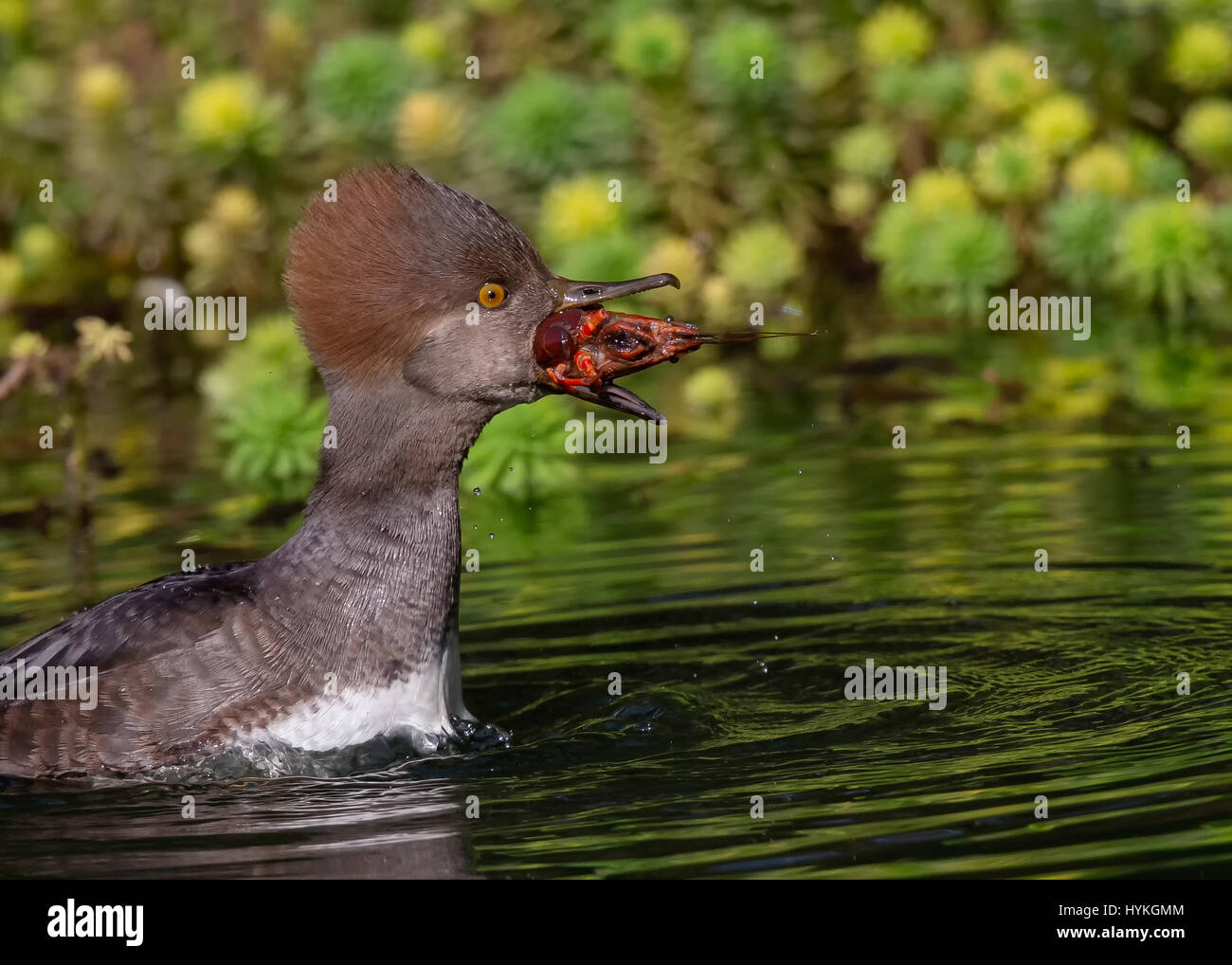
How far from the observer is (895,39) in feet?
45.1

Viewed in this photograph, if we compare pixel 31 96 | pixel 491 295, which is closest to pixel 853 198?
pixel 31 96

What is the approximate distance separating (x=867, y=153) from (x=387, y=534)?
26.8 ft

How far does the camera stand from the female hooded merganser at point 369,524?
572 centimetres

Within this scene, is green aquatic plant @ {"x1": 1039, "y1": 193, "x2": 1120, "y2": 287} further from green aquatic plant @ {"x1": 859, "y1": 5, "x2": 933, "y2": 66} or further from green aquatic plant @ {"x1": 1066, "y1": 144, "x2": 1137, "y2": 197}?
green aquatic plant @ {"x1": 859, "y1": 5, "x2": 933, "y2": 66}

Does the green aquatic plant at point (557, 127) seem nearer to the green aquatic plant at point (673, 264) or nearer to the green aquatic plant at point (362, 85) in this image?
the green aquatic plant at point (362, 85)

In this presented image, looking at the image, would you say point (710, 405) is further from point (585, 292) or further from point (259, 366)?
point (585, 292)

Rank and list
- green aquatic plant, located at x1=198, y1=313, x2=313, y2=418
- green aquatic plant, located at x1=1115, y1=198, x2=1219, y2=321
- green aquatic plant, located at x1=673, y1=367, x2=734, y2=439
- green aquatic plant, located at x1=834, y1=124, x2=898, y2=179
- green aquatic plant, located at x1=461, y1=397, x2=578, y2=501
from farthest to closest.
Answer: green aquatic plant, located at x1=834, y1=124, x2=898, y2=179 → green aquatic plant, located at x1=1115, y1=198, x2=1219, y2=321 → green aquatic plant, located at x1=198, y1=313, x2=313, y2=418 → green aquatic plant, located at x1=673, y1=367, x2=734, y2=439 → green aquatic plant, located at x1=461, y1=397, x2=578, y2=501

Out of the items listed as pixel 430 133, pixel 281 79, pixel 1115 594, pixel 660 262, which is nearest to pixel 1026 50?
pixel 660 262

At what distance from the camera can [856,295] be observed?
14.2 metres

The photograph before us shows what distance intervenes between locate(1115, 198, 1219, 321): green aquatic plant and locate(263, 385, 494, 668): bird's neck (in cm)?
718

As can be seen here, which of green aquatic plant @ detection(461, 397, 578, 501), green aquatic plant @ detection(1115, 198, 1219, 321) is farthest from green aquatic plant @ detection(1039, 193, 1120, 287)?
green aquatic plant @ detection(461, 397, 578, 501)

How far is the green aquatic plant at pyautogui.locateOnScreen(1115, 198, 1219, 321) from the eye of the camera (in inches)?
471

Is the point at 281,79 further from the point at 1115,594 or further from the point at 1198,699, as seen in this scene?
the point at 1198,699

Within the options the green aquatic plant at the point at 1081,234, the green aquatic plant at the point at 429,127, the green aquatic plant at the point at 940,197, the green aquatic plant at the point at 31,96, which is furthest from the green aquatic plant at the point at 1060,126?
the green aquatic plant at the point at 31,96
